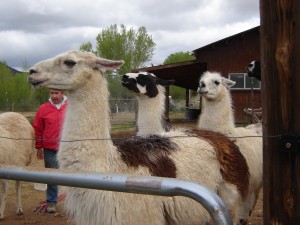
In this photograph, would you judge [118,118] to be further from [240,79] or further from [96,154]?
[96,154]

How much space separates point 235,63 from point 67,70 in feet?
62.1

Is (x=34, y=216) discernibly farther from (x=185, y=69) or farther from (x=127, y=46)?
(x=127, y=46)

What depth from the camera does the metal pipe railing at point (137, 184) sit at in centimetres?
141

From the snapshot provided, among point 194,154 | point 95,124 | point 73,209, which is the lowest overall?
point 73,209

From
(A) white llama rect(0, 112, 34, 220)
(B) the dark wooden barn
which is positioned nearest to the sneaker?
(A) white llama rect(0, 112, 34, 220)

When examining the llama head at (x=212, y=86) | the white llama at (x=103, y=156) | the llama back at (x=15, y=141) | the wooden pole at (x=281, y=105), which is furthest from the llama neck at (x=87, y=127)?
the llama back at (x=15, y=141)

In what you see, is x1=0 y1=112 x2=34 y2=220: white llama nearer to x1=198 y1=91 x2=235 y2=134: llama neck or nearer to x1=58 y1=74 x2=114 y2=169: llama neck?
x1=198 y1=91 x2=235 y2=134: llama neck

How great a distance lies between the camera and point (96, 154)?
3.42 metres

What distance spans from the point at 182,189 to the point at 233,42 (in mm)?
21103

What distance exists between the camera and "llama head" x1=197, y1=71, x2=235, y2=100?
6.60 m

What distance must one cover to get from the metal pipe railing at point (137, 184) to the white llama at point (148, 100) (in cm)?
476

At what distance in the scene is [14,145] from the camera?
682 cm

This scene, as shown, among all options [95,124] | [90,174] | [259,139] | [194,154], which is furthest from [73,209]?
[259,139]

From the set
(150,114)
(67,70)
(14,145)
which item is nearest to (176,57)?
(150,114)
